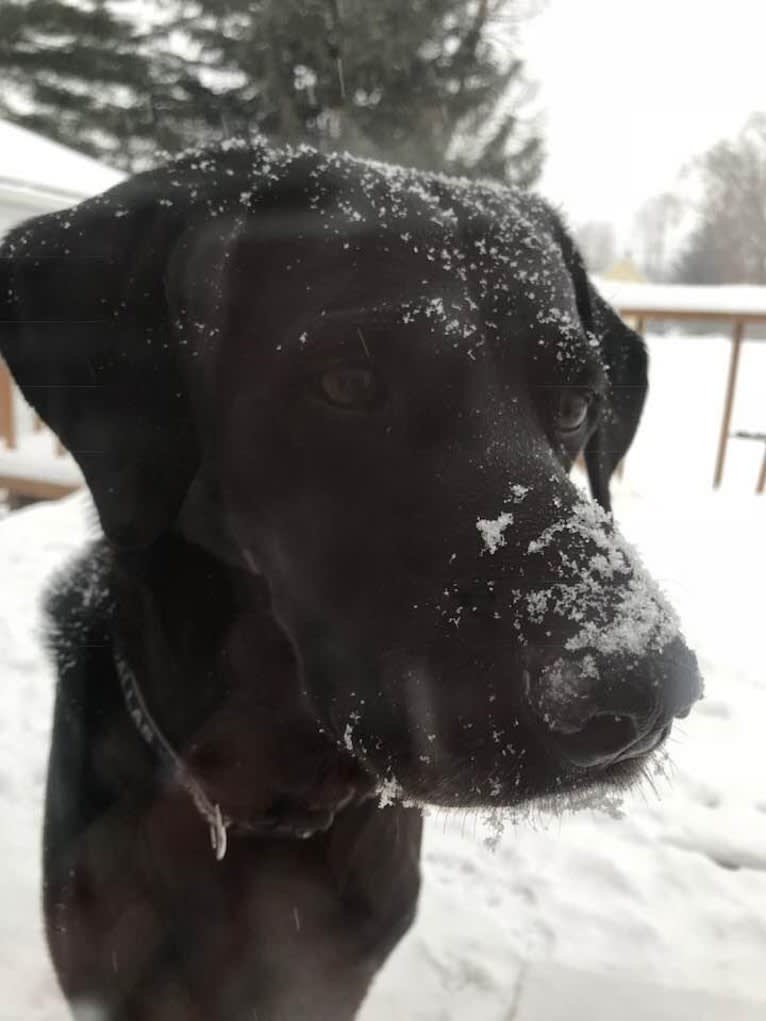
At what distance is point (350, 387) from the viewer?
123cm

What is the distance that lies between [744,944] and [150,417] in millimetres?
1961

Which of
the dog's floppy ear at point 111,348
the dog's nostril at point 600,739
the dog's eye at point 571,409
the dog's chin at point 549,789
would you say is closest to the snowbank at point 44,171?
the dog's floppy ear at point 111,348

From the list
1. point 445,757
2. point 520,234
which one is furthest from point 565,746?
point 520,234

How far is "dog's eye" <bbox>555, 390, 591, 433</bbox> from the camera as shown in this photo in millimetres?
1391

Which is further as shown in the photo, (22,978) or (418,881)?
(22,978)

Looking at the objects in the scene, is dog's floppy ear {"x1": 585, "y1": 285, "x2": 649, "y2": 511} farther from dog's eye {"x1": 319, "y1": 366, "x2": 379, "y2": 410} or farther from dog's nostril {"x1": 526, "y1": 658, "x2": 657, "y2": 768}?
dog's nostril {"x1": 526, "y1": 658, "x2": 657, "y2": 768}

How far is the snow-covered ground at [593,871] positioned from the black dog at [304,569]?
27 centimetres

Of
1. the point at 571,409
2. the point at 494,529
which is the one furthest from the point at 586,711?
the point at 571,409

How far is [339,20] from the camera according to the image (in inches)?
368

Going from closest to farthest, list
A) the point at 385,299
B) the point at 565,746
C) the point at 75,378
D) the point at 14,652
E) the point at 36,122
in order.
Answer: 1. the point at 565,746
2. the point at 385,299
3. the point at 75,378
4. the point at 14,652
5. the point at 36,122

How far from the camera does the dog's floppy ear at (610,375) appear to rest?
1805 millimetres

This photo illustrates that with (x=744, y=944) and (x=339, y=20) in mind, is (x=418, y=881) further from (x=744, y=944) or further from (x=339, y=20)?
(x=339, y=20)

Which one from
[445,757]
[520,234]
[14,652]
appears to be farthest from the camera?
[14,652]

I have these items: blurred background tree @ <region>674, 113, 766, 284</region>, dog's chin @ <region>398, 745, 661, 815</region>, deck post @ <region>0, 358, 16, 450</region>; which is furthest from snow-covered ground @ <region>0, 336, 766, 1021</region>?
deck post @ <region>0, 358, 16, 450</region>
